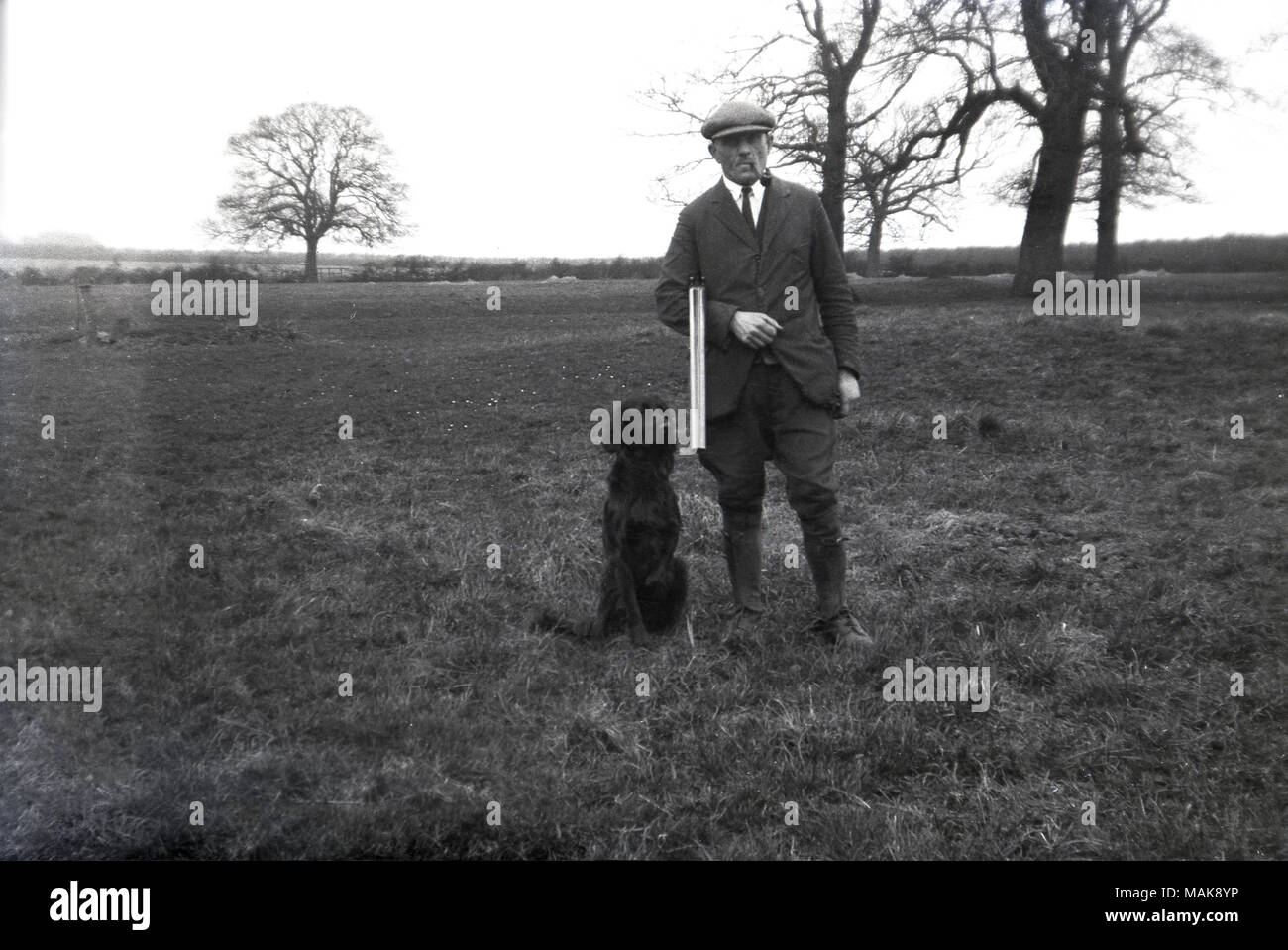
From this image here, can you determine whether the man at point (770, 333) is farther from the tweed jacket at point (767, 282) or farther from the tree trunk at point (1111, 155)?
the tree trunk at point (1111, 155)

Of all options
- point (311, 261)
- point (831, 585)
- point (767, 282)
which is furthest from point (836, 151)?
point (831, 585)

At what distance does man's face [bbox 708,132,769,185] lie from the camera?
4.68 metres

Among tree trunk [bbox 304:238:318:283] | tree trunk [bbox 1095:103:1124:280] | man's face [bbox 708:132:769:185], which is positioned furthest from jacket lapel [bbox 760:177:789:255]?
tree trunk [bbox 1095:103:1124:280]

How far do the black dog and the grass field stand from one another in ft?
0.56

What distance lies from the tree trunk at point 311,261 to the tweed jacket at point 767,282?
625 cm

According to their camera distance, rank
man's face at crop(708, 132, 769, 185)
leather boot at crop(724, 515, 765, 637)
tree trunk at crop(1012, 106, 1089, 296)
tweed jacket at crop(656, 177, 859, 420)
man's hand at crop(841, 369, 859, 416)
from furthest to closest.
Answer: tree trunk at crop(1012, 106, 1089, 296)
leather boot at crop(724, 515, 765, 637)
man's hand at crop(841, 369, 859, 416)
tweed jacket at crop(656, 177, 859, 420)
man's face at crop(708, 132, 769, 185)

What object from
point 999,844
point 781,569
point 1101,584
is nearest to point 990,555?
point 1101,584

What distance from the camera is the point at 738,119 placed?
4.57 m

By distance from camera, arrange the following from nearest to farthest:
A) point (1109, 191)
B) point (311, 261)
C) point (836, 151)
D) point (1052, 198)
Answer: point (311, 261) → point (1109, 191) → point (836, 151) → point (1052, 198)

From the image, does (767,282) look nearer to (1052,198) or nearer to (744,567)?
(744,567)

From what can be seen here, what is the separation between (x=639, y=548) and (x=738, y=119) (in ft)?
6.67

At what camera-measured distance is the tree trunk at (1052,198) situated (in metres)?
15.6

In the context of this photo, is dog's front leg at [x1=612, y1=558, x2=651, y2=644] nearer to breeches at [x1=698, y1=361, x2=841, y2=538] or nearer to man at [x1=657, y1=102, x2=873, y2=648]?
man at [x1=657, y1=102, x2=873, y2=648]
